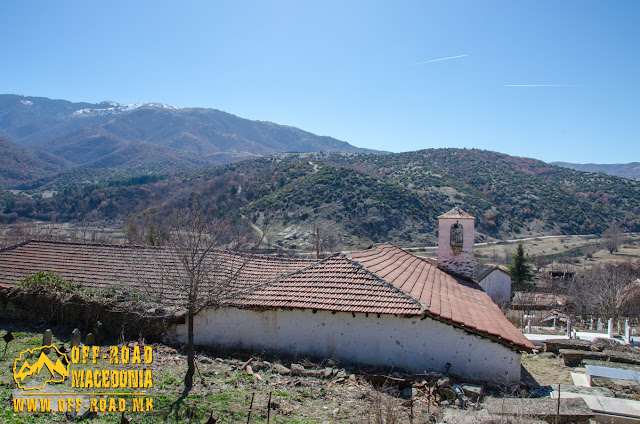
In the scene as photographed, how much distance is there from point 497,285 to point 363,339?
24671mm

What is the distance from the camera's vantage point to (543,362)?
1352 cm

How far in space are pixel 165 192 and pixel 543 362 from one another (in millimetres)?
72906

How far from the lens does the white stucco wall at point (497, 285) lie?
31.1 m

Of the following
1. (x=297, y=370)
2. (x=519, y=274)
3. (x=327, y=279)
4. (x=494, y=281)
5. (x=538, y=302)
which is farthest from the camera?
(x=519, y=274)

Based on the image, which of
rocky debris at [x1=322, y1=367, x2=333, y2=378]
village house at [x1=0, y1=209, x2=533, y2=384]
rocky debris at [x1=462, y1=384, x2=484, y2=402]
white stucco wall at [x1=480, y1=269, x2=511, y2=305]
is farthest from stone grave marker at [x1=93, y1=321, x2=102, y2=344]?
white stucco wall at [x1=480, y1=269, x2=511, y2=305]

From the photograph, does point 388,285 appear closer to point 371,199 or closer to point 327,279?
point 327,279

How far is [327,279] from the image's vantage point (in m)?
12.9

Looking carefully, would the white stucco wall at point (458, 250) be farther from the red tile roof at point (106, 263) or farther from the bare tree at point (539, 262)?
the bare tree at point (539, 262)

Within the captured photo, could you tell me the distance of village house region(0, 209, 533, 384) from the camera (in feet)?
34.1

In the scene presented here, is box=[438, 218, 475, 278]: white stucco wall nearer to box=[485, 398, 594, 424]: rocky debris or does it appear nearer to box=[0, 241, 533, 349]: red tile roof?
box=[0, 241, 533, 349]: red tile roof

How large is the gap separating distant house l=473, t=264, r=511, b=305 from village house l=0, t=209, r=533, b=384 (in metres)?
15.8

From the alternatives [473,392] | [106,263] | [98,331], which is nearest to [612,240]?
[473,392]

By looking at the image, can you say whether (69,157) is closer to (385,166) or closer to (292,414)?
(385,166)

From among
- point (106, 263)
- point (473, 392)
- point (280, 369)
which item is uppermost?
point (106, 263)
